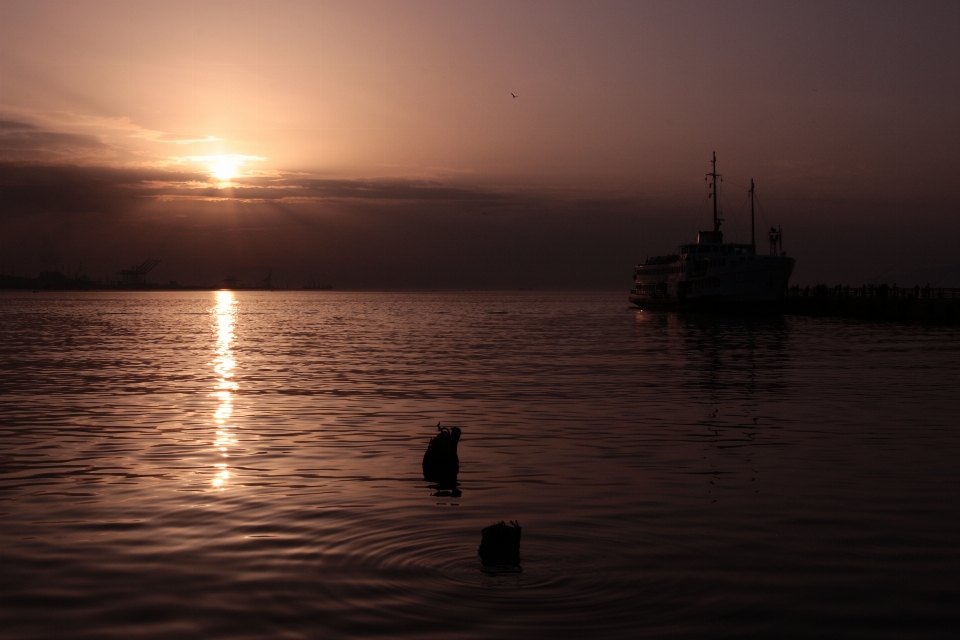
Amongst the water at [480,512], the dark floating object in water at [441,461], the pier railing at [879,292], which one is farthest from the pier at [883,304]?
the dark floating object in water at [441,461]

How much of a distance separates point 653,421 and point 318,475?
10.0m

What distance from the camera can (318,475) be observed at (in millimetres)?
15961

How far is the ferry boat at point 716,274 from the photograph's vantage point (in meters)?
96.8

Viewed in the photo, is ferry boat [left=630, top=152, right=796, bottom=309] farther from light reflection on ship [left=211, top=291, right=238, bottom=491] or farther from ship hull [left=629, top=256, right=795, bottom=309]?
light reflection on ship [left=211, top=291, right=238, bottom=491]

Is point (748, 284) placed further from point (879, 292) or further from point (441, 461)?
point (441, 461)

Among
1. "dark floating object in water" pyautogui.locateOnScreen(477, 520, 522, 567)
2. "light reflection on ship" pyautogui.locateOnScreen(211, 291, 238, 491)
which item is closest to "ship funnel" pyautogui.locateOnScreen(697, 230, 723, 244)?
"light reflection on ship" pyautogui.locateOnScreen(211, 291, 238, 491)

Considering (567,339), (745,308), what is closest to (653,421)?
(567,339)

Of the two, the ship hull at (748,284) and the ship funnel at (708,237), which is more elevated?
the ship funnel at (708,237)

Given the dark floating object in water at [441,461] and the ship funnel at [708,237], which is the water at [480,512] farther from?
the ship funnel at [708,237]

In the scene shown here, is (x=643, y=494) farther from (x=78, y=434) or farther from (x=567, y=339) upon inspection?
(x=567, y=339)

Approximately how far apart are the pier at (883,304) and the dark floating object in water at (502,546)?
7830cm

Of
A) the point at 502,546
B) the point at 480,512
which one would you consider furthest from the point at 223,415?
the point at 502,546

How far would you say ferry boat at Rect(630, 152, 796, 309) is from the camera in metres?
96.8

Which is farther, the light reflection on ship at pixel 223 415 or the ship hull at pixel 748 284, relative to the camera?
the ship hull at pixel 748 284
